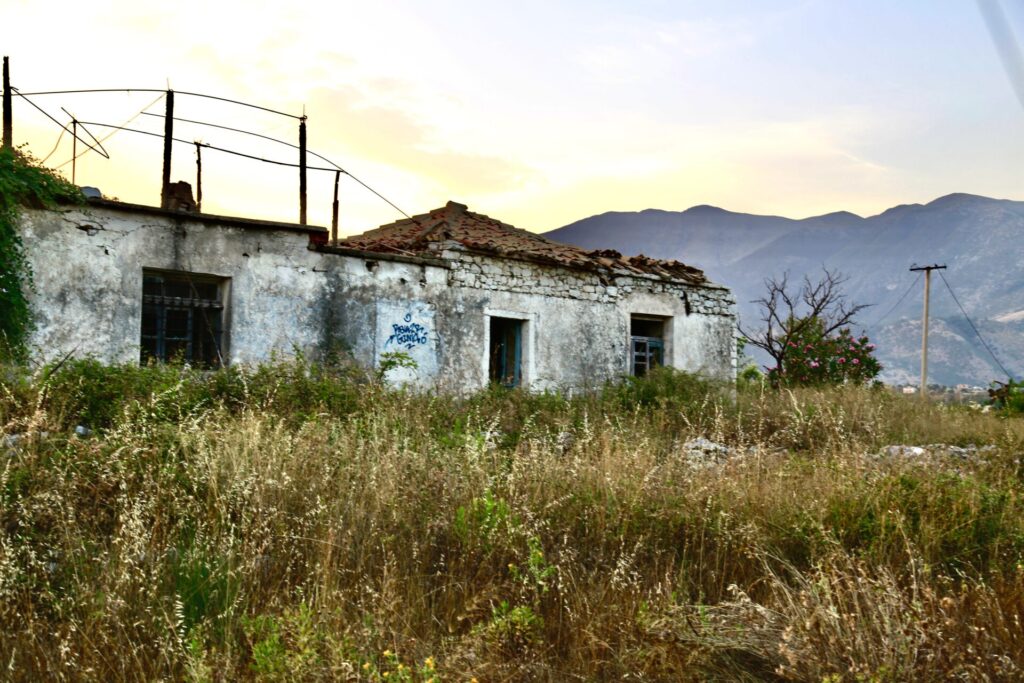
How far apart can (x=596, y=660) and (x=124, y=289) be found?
947 centimetres

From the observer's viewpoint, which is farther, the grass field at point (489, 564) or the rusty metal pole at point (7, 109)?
the rusty metal pole at point (7, 109)

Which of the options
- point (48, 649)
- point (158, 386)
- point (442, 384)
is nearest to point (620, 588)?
point (48, 649)

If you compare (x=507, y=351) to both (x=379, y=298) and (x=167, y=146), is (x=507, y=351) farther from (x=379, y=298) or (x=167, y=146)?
(x=167, y=146)

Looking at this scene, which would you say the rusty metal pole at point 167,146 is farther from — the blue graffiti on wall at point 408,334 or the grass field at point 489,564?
the grass field at point 489,564

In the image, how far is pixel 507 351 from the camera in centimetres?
1419

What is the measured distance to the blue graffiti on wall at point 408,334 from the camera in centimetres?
1249

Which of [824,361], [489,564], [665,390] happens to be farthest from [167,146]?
[824,361]

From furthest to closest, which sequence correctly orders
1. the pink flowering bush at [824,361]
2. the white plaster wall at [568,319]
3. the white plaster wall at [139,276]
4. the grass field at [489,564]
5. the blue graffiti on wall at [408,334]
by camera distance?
the pink flowering bush at [824,361], the white plaster wall at [568,319], the blue graffiti on wall at [408,334], the white plaster wall at [139,276], the grass field at [489,564]

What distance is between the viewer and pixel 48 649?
9.90 feet

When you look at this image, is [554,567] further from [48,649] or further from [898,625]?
[48,649]

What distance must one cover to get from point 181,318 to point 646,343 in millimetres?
8594

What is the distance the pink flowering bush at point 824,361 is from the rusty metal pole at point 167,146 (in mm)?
14728

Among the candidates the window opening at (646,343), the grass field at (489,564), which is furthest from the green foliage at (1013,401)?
the grass field at (489,564)

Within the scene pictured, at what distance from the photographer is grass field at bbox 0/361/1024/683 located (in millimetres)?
2834
